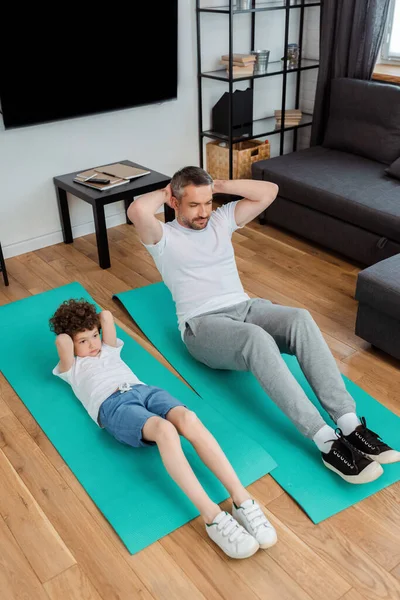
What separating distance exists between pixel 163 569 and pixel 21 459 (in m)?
0.69

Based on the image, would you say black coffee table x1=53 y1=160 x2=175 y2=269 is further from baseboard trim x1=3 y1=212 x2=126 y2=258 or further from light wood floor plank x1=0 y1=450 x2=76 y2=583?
light wood floor plank x1=0 y1=450 x2=76 y2=583

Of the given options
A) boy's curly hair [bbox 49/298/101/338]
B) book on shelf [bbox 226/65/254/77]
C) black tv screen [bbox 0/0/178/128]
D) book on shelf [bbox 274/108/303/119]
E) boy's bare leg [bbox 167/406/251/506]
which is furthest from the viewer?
book on shelf [bbox 274/108/303/119]

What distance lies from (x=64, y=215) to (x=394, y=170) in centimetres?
194

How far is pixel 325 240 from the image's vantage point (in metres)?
3.40

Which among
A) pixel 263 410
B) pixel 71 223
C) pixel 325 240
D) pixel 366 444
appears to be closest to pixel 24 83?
pixel 71 223

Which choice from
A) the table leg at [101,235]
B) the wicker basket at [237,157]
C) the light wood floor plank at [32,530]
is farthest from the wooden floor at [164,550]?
the wicker basket at [237,157]

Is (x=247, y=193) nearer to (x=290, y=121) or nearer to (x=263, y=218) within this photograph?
(x=263, y=218)

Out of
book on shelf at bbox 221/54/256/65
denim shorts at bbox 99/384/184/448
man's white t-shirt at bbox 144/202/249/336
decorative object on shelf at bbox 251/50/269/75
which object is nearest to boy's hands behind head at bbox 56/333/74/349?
denim shorts at bbox 99/384/184/448

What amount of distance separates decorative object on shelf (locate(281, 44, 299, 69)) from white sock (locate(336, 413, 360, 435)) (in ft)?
9.45

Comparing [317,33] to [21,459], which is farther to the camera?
[317,33]

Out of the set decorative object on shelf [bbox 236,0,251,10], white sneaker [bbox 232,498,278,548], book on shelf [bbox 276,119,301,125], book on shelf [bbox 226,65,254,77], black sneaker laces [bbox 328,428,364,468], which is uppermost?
decorative object on shelf [bbox 236,0,251,10]

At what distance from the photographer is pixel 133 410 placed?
6.41ft

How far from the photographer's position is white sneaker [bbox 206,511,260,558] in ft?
5.43

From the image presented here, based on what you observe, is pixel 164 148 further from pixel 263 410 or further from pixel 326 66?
pixel 263 410
